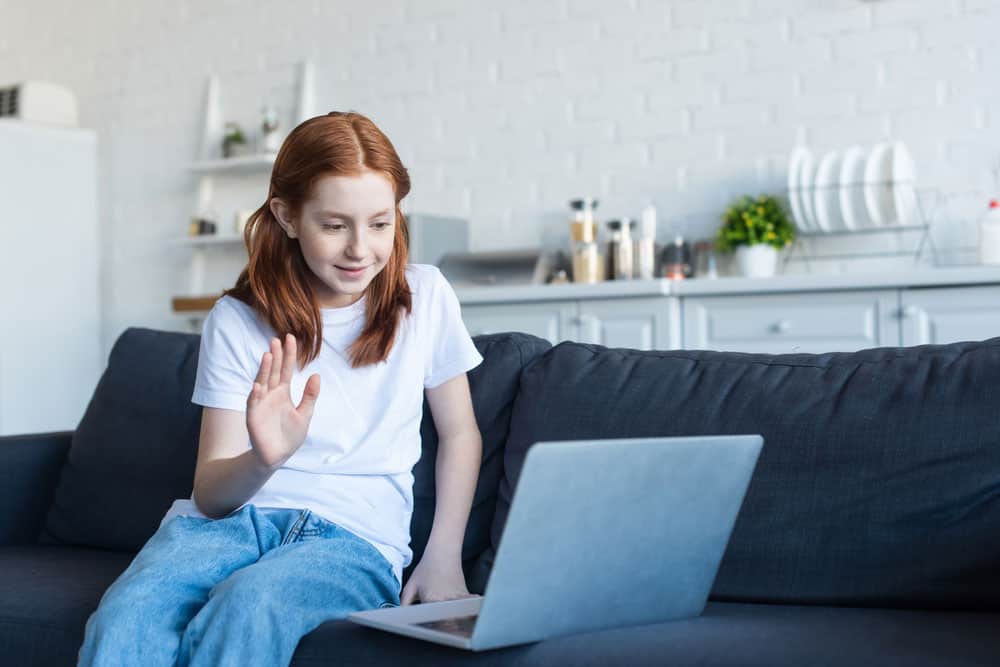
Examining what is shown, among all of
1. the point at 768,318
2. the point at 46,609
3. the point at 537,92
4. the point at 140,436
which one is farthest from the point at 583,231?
the point at 46,609

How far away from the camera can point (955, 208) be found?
11.8ft

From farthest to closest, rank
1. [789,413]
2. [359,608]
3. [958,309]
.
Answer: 1. [958,309]
2. [789,413]
3. [359,608]

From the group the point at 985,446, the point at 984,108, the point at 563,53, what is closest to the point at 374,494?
the point at 985,446

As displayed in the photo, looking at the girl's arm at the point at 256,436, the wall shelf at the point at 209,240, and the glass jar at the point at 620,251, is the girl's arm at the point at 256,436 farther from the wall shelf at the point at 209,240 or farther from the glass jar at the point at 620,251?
the wall shelf at the point at 209,240

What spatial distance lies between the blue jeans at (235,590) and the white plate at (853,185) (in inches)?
92.5

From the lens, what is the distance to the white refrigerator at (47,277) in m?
5.12

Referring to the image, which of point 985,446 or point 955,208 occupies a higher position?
point 955,208

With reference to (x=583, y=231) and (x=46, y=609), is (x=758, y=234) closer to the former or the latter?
(x=583, y=231)

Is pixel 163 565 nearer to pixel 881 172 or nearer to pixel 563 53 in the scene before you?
pixel 881 172

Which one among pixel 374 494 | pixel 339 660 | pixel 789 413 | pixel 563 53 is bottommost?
pixel 339 660

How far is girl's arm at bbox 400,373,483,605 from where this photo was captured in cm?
167

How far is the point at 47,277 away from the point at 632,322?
288 cm

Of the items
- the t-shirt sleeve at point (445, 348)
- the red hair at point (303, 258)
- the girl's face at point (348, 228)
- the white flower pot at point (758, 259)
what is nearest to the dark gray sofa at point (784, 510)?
the t-shirt sleeve at point (445, 348)

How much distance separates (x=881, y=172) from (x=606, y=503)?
8.53 ft
